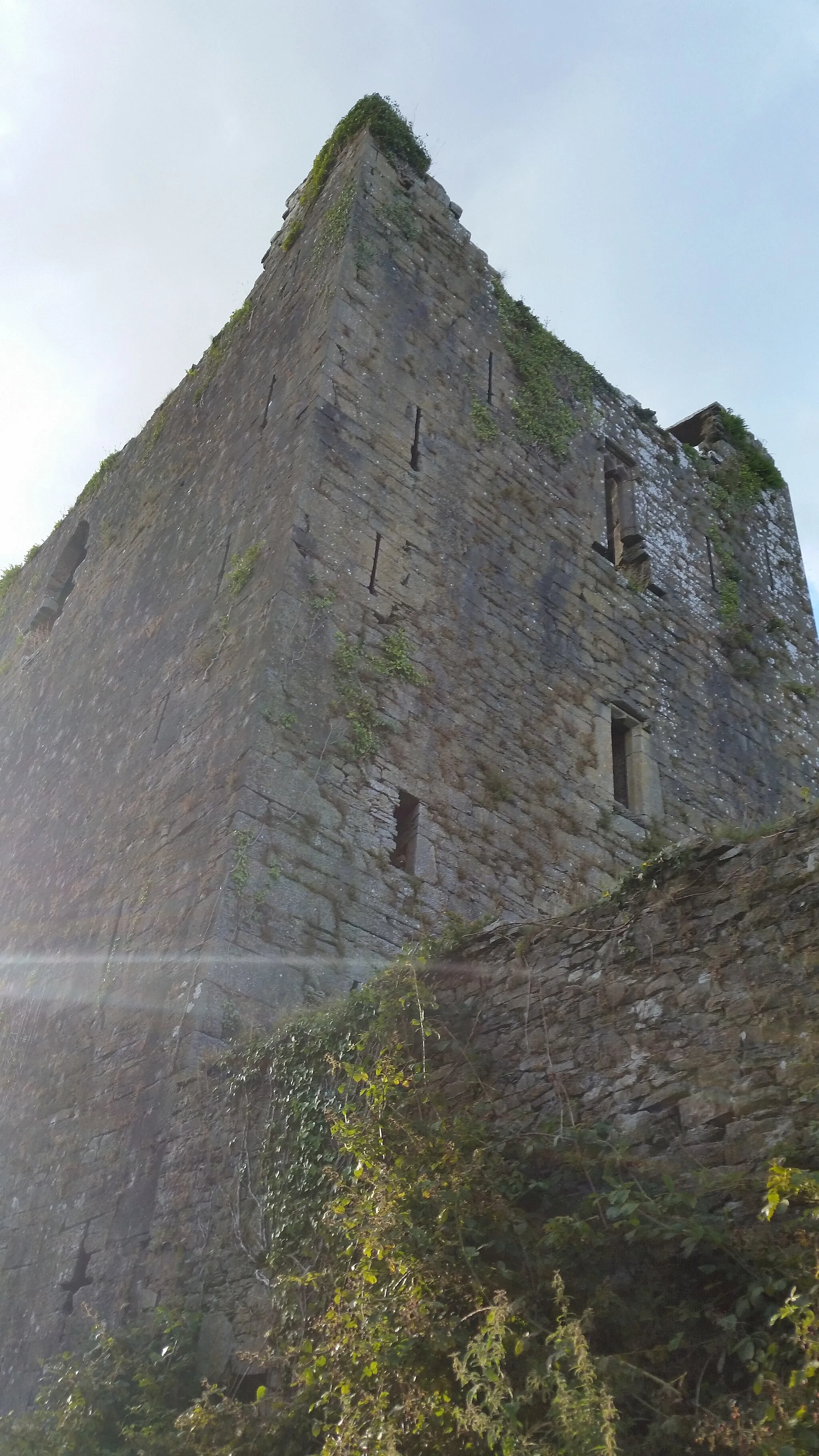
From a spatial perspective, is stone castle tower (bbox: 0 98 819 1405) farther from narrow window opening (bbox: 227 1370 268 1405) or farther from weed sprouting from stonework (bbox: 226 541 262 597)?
narrow window opening (bbox: 227 1370 268 1405)

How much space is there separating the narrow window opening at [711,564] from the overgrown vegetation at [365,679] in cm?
464

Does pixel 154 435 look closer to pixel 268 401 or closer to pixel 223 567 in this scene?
pixel 268 401

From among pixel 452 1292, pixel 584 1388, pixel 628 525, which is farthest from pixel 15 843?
pixel 584 1388

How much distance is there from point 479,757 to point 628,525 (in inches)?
145

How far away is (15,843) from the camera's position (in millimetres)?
10516

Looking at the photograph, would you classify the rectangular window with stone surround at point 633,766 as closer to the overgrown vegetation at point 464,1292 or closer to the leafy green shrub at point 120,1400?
the overgrown vegetation at point 464,1292

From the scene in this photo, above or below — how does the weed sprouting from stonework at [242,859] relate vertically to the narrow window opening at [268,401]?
below

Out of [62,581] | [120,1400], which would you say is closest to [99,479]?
[62,581]

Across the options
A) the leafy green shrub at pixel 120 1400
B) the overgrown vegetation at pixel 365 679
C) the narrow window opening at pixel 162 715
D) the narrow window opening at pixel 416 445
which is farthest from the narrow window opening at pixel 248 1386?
the narrow window opening at pixel 416 445

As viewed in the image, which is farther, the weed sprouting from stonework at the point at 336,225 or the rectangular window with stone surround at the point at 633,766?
the weed sprouting from stonework at the point at 336,225

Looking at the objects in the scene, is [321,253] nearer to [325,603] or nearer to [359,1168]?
[325,603]

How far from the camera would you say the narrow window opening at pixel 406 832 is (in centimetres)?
743

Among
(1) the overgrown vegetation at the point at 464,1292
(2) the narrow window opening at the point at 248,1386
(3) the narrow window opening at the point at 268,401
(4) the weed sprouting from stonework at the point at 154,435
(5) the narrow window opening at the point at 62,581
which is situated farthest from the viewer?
(5) the narrow window opening at the point at 62,581

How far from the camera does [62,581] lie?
13.3 metres
